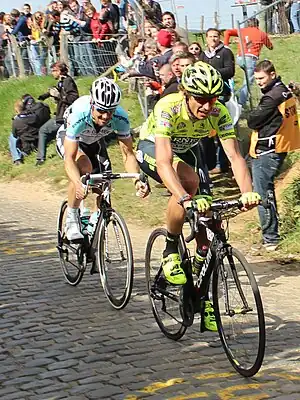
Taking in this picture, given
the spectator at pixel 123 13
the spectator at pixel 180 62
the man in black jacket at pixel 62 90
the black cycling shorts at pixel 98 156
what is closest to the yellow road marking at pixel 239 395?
the black cycling shorts at pixel 98 156

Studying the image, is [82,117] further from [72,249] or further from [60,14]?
[60,14]

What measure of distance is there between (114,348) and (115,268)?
55.2 inches

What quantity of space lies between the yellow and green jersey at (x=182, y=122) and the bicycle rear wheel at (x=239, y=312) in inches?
50.4

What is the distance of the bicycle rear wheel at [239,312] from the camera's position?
5.94 m

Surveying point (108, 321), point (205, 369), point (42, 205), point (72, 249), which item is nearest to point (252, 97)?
point (42, 205)

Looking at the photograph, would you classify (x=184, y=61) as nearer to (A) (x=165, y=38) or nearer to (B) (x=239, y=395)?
(A) (x=165, y=38)

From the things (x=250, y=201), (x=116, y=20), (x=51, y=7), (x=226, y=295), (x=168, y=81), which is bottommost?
(x=226, y=295)

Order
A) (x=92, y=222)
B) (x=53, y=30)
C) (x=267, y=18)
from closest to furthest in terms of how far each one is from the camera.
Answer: (x=92, y=222) → (x=267, y=18) → (x=53, y=30)

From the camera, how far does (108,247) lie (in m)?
8.29

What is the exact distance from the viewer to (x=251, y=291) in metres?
5.99

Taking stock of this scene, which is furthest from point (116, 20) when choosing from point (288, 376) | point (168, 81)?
point (288, 376)

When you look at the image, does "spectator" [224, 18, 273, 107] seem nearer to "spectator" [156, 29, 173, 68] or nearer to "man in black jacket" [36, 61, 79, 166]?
"spectator" [156, 29, 173, 68]

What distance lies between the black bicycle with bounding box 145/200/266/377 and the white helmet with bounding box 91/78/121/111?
1782 millimetres

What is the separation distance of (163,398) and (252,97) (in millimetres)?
10205
